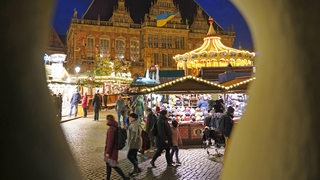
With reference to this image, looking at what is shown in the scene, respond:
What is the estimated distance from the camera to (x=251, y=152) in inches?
120

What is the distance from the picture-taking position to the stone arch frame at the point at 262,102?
2.25 meters

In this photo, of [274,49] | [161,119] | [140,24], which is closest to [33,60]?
[274,49]

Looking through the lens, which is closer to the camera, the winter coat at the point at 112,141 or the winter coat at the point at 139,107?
the winter coat at the point at 112,141

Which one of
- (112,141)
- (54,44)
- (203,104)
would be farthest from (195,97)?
(54,44)

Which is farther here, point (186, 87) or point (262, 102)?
point (186, 87)

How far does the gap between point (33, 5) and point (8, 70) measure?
539 mm

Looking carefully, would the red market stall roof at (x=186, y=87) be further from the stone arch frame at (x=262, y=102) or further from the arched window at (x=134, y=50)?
the arched window at (x=134, y=50)

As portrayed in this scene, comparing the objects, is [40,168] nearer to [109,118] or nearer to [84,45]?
[109,118]

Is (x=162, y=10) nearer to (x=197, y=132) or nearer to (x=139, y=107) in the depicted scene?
(x=139, y=107)

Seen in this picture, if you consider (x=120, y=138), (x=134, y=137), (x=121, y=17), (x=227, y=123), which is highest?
(x=121, y=17)

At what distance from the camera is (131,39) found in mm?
45875

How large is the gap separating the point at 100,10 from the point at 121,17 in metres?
2.92

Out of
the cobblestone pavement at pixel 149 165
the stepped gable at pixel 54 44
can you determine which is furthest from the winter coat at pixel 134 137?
the stepped gable at pixel 54 44

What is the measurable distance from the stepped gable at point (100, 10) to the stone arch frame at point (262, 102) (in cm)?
4282
